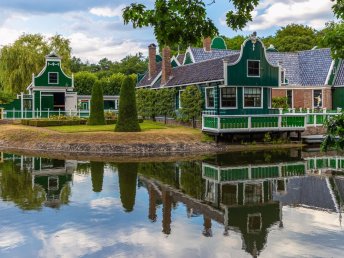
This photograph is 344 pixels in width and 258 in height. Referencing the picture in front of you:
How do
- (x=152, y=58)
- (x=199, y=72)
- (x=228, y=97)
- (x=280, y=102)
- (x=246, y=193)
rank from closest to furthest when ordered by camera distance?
(x=246, y=193), (x=228, y=97), (x=199, y=72), (x=280, y=102), (x=152, y=58)

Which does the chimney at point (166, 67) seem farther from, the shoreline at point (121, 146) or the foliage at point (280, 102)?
the shoreline at point (121, 146)

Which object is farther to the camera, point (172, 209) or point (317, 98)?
point (317, 98)

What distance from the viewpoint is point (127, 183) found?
17938 millimetres

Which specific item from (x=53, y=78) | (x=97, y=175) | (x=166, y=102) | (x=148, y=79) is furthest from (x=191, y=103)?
(x=53, y=78)

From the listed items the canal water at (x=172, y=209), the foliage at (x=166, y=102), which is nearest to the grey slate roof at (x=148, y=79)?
the foliage at (x=166, y=102)

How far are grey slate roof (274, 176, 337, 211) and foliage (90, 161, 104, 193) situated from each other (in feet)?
21.7

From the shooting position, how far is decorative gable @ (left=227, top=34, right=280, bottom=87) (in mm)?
31312

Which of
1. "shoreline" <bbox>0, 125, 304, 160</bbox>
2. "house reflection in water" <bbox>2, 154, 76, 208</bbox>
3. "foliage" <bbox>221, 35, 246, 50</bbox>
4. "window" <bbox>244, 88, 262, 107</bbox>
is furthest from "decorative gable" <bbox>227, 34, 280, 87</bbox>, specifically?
"foliage" <bbox>221, 35, 246, 50</bbox>

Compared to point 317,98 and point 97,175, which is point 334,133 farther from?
point 317,98

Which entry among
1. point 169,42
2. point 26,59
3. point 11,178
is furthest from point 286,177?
point 26,59

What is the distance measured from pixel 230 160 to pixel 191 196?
9.27 m

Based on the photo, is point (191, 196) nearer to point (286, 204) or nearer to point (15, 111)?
point (286, 204)

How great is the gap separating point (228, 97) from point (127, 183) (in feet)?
51.7

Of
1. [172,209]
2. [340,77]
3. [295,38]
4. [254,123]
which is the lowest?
[172,209]
